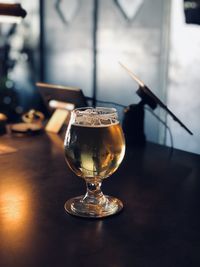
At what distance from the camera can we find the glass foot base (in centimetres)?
80

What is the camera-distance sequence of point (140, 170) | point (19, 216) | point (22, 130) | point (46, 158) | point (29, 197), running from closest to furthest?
1. point (19, 216)
2. point (29, 197)
3. point (140, 170)
4. point (46, 158)
5. point (22, 130)

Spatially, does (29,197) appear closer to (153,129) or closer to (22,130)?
(22,130)

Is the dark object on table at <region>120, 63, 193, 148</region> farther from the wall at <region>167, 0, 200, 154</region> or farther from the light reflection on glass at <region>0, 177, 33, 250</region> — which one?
the wall at <region>167, 0, 200, 154</region>

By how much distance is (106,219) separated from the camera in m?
0.79

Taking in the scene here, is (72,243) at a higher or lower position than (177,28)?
lower

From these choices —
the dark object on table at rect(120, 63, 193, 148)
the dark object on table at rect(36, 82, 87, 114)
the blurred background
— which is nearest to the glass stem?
the dark object on table at rect(120, 63, 193, 148)

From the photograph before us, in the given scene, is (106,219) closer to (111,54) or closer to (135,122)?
(135,122)

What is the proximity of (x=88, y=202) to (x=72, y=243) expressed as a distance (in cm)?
15

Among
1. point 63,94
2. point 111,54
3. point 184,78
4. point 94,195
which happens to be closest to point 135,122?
point 63,94

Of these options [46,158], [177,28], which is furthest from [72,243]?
[177,28]

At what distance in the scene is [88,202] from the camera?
0.84 meters

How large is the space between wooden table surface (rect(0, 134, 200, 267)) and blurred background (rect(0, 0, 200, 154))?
121 cm

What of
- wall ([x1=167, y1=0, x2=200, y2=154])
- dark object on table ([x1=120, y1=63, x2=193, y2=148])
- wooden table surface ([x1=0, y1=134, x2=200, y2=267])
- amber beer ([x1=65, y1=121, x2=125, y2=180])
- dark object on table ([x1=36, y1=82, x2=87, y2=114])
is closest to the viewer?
wooden table surface ([x1=0, y1=134, x2=200, y2=267])

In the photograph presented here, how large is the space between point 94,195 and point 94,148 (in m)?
0.13
